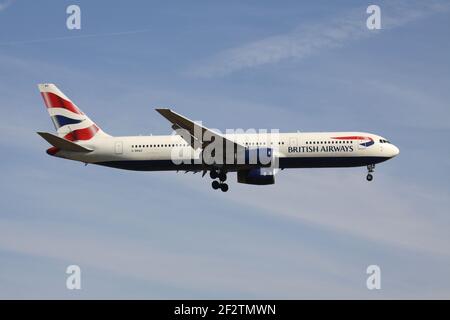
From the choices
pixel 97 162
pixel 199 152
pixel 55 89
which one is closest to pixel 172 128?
pixel 199 152

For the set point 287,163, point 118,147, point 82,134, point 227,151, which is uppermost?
point 82,134

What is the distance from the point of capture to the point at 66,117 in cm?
7738

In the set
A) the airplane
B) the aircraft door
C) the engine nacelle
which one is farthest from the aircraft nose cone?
the aircraft door

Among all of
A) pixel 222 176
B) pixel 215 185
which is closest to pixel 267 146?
pixel 222 176

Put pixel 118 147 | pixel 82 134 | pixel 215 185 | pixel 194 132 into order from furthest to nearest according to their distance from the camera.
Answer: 1. pixel 82 134
2. pixel 118 147
3. pixel 215 185
4. pixel 194 132

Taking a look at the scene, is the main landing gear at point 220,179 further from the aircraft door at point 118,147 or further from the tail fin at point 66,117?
the tail fin at point 66,117

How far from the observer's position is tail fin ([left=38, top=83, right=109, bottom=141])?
250 feet

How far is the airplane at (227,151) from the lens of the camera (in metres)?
71.1

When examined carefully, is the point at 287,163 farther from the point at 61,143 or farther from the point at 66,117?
the point at 66,117

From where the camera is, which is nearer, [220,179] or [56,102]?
[220,179]

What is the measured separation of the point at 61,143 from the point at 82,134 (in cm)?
365

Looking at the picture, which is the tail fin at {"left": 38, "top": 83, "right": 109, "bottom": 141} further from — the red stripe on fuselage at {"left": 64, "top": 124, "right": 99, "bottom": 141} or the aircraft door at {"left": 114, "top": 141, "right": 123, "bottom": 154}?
the aircraft door at {"left": 114, "top": 141, "right": 123, "bottom": 154}

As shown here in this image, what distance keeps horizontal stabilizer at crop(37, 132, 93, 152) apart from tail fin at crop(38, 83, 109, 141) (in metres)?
2.10

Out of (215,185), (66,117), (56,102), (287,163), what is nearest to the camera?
(287,163)
